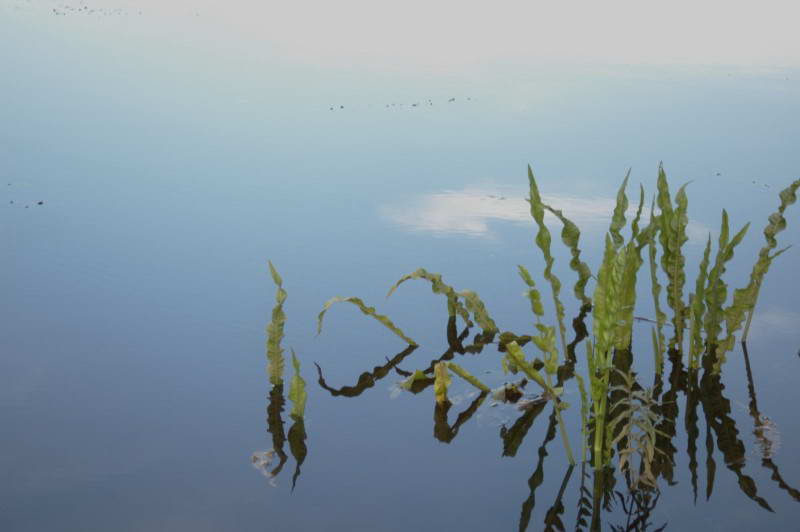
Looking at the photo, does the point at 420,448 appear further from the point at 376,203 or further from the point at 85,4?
the point at 85,4

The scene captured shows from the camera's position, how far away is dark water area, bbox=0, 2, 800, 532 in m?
2.18

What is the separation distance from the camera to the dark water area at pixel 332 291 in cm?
218

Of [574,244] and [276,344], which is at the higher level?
[574,244]

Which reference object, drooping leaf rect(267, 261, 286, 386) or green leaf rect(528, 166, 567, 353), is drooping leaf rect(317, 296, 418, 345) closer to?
drooping leaf rect(267, 261, 286, 386)

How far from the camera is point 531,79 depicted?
712 cm

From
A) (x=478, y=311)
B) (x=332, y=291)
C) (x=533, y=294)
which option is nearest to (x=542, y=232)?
(x=533, y=294)

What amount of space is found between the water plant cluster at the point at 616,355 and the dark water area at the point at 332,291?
18mm

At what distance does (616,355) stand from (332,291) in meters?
0.93

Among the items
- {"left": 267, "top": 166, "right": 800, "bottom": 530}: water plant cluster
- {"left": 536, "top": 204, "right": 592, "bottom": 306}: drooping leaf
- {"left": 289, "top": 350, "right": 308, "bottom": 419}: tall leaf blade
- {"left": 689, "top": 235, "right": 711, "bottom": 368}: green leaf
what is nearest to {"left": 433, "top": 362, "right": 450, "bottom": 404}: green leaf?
{"left": 267, "top": 166, "right": 800, "bottom": 530}: water plant cluster

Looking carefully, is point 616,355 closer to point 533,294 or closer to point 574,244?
point 574,244

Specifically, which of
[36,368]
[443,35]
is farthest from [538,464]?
[443,35]

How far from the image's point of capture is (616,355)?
2.78 meters

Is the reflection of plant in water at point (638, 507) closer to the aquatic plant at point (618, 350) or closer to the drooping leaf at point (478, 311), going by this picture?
the aquatic plant at point (618, 350)

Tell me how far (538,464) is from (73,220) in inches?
90.6
